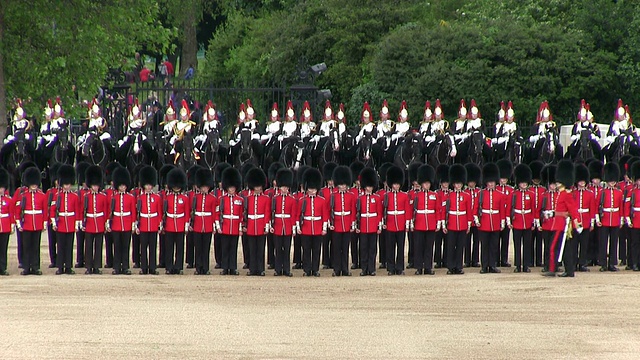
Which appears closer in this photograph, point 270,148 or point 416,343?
point 416,343

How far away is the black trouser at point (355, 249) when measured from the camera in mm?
16312

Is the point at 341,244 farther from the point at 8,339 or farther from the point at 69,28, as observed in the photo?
the point at 69,28

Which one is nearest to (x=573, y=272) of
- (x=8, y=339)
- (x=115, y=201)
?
(x=115, y=201)

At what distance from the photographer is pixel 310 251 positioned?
15727 mm

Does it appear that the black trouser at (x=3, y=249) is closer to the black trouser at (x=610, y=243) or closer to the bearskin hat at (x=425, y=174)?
the bearskin hat at (x=425, y=174)

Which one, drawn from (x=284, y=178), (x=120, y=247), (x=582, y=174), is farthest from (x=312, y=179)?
(x=582, y=174)

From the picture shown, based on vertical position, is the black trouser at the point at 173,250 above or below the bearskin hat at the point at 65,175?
below

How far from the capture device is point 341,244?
51.8ft

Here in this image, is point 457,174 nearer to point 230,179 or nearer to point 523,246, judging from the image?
point 523,246

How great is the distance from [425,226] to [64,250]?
13.7 ft

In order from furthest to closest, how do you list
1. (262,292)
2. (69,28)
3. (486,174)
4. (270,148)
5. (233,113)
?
(233,113) → (69,28) → (270,148) → (486,174) → (262,292)

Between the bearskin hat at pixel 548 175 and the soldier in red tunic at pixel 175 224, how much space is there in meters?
4.32

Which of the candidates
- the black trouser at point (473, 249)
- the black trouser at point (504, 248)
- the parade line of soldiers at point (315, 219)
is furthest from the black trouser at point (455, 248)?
the black trouser at point (504, 248)

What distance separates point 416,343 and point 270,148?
30.2 ft
